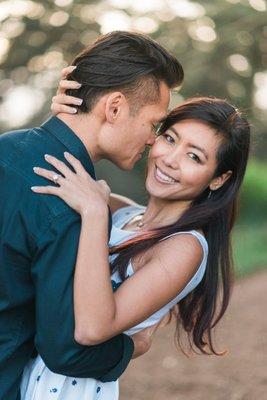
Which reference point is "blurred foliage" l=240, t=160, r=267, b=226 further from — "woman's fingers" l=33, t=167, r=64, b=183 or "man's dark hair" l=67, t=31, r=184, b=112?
"woman's fingers" l=33, t=167, r=64, b=183

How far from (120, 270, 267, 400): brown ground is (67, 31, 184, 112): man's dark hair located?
3331mm

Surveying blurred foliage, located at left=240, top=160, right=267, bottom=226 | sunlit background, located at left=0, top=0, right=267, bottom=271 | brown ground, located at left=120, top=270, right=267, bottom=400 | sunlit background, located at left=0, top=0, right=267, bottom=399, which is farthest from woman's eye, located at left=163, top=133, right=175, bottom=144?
blurred foliage, located at left=240, top=160, right=267, bottom=226

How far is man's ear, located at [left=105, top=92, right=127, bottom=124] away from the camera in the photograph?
249cm

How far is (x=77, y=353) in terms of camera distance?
7.61ft

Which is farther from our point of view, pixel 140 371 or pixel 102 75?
pixel 140 371

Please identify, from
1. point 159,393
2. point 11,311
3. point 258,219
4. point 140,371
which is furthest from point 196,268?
point 258,219

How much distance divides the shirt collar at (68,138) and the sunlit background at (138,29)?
487 centimetres

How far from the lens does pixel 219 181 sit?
3.16 metres

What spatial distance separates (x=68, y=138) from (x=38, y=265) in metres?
0.40

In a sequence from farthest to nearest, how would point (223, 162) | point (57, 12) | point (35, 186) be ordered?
point (57, 12) → point (223, 162) → point (35, 186)

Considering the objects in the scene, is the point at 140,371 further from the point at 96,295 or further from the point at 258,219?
the point at 258,219

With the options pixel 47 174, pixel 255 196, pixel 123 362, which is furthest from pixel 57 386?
pixel 255 196

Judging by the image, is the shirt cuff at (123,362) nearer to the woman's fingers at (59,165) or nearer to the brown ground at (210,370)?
the woman's fingers at (59,165)

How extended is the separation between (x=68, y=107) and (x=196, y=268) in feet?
2.35
